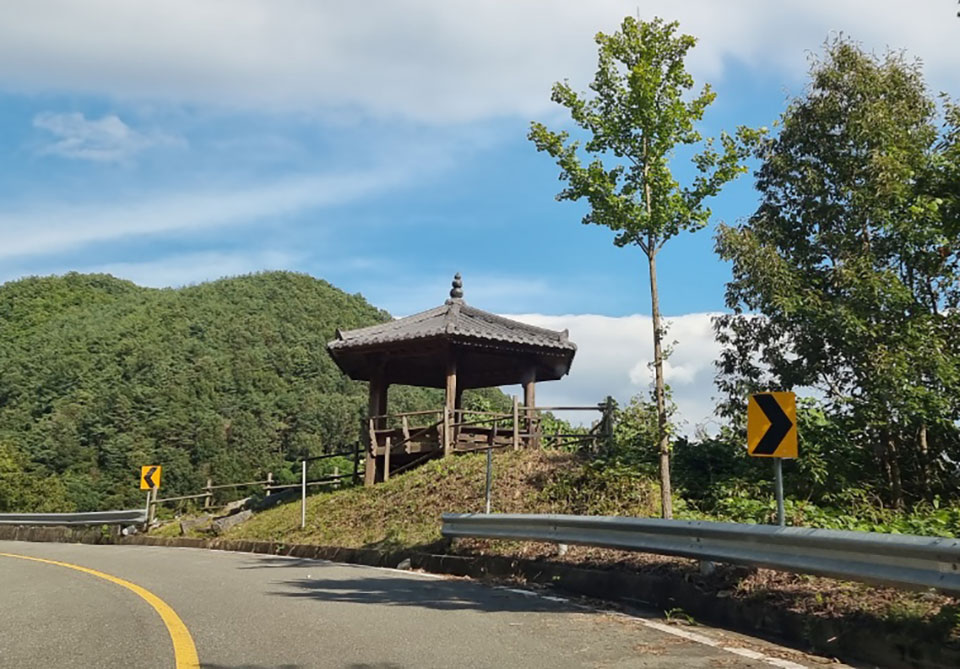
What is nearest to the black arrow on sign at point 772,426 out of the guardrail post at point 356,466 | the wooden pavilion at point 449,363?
the wooden pavilion at point 449,363

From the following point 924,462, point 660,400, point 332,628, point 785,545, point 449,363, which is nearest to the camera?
point 785,545

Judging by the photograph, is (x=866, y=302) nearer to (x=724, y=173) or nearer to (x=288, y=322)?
(x=724, y=173)

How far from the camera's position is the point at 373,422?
21.0 meters

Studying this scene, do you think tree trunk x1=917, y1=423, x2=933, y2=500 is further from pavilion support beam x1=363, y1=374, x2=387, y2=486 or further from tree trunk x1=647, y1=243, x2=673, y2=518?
pavilion support beam x1=363, y1=374, x2=387, y2=486

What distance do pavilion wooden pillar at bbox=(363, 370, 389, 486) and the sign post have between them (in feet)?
45.5

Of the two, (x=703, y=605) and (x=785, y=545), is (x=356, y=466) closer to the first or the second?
(x=703, y=605)

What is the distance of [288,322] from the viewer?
90.1 meters

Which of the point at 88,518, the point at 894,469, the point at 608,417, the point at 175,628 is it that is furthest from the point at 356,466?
the point at 175,628

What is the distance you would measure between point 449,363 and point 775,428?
543 inches

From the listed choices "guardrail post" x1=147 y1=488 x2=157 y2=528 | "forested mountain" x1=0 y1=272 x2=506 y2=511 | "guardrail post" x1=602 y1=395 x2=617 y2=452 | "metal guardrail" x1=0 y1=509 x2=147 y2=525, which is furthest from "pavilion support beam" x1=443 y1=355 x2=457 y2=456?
"forested mountain" x1=0 y1=272 x2=506 y2=511

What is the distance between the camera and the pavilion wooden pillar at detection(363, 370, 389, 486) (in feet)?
66.4

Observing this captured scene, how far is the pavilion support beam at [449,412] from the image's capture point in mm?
19250

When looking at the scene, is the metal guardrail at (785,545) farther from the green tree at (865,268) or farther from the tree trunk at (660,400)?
the green tree at (865,268)

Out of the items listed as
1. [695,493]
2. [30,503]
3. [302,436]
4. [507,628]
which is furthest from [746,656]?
[302,436]
